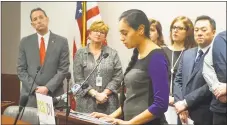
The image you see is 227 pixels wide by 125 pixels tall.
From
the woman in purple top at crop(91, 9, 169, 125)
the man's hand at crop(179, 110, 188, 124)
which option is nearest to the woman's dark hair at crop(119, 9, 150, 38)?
the woman in purple top at crop(91, 9, 169, 125)

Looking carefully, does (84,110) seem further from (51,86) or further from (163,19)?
(163,19)

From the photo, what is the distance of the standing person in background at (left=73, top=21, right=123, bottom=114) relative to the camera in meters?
3.11

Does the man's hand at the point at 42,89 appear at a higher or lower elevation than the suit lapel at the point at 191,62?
lower

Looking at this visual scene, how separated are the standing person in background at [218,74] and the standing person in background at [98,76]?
1211 mm

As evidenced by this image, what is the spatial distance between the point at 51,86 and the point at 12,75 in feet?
4.81

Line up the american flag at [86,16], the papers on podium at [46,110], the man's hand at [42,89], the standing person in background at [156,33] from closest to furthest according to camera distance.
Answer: the papers on podium at [46,110]
the standing person in background at [156,33]
the man's hand at [42,89]
the american flag at [86,16]

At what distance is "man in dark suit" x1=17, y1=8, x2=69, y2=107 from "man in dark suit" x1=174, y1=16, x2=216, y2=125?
1.44 m

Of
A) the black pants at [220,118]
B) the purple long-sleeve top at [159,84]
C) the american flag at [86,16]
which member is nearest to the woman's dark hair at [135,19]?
the purple long-sleeve top at [159,84]

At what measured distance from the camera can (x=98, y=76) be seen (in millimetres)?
3117

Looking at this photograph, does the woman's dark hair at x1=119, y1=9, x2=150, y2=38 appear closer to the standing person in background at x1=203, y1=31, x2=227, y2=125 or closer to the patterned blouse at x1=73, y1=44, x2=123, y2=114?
the standing person in background at x1=203, y1=31, x2=227, y2=125

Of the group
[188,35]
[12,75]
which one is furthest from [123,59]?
[12,75]

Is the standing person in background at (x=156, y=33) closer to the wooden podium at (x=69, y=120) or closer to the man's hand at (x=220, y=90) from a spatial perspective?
the man's hand at (x=220, y=90)

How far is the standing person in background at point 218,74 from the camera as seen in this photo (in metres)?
1.77

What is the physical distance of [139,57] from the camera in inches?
71.1
